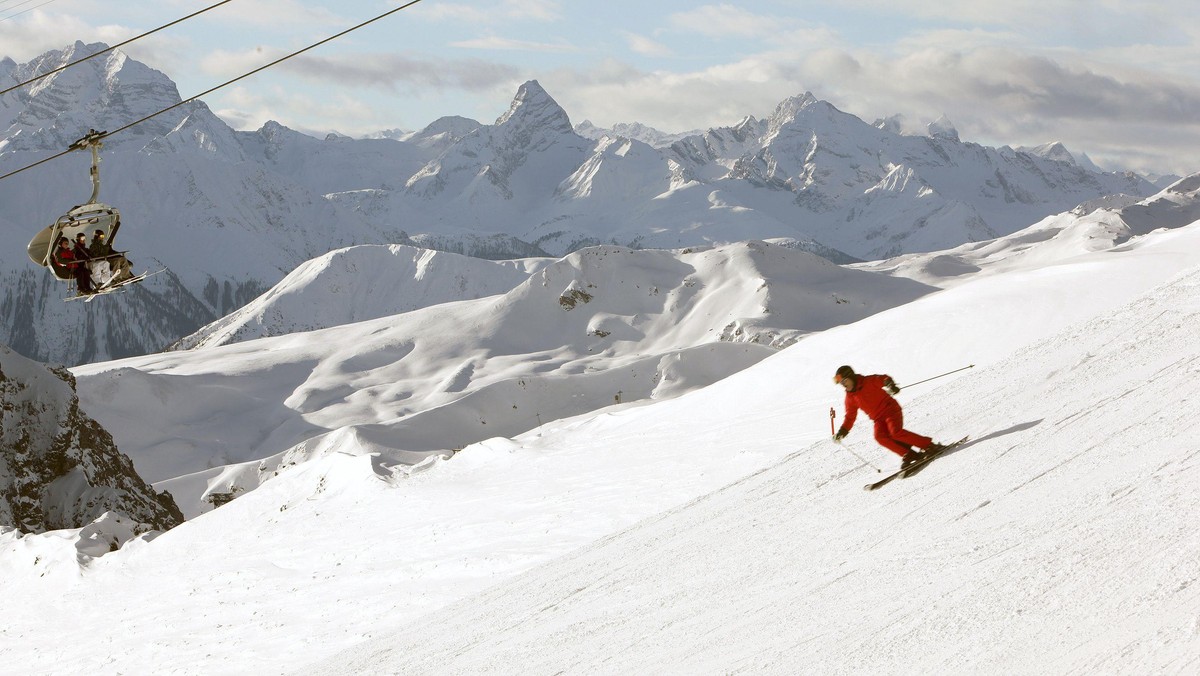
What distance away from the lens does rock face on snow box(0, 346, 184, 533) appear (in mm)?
44531

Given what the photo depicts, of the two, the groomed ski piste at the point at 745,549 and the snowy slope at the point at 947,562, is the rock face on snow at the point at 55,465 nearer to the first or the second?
the groomed ski piste at the point at 745,549

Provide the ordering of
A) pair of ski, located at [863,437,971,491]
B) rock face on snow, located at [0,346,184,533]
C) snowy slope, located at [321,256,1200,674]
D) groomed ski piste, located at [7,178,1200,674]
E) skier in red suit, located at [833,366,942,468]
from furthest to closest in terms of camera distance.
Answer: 1. rock face on snow, located at [0,346,184,533]
2. skier in red suit, located at [833,366,942,468]
3. pair of ski, located at [863,437,971,491]
4. groomed ski piste, located at [7,178,1200,674]
5. snowy slope, located at [321,256,1200,674]

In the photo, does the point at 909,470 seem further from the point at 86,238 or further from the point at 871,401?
the point at 86,238

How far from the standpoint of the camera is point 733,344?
98.1 meters

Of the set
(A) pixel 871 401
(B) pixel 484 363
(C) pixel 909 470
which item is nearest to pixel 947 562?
(C) pixel 909 470

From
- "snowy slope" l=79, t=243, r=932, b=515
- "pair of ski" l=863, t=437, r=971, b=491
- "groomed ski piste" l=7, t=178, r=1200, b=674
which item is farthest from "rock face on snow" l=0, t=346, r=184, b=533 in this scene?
"pair of ski" l=863, t=437, r=971, b=491

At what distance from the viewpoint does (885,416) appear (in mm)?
14156

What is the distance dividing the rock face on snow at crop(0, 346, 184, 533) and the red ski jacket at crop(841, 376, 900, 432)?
120ft

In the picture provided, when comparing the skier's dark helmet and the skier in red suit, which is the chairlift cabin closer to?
the skier's dark helmet

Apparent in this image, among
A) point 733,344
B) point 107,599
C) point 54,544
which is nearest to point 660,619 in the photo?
point 107,599

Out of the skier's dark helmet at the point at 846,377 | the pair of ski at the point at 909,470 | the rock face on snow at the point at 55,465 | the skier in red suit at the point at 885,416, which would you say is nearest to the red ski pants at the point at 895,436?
the skier in red suit at the point at 885,416

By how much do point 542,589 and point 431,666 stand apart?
85.3 inches

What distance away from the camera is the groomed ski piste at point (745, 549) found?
9422mm

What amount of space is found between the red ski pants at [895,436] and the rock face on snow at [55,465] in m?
37.0
